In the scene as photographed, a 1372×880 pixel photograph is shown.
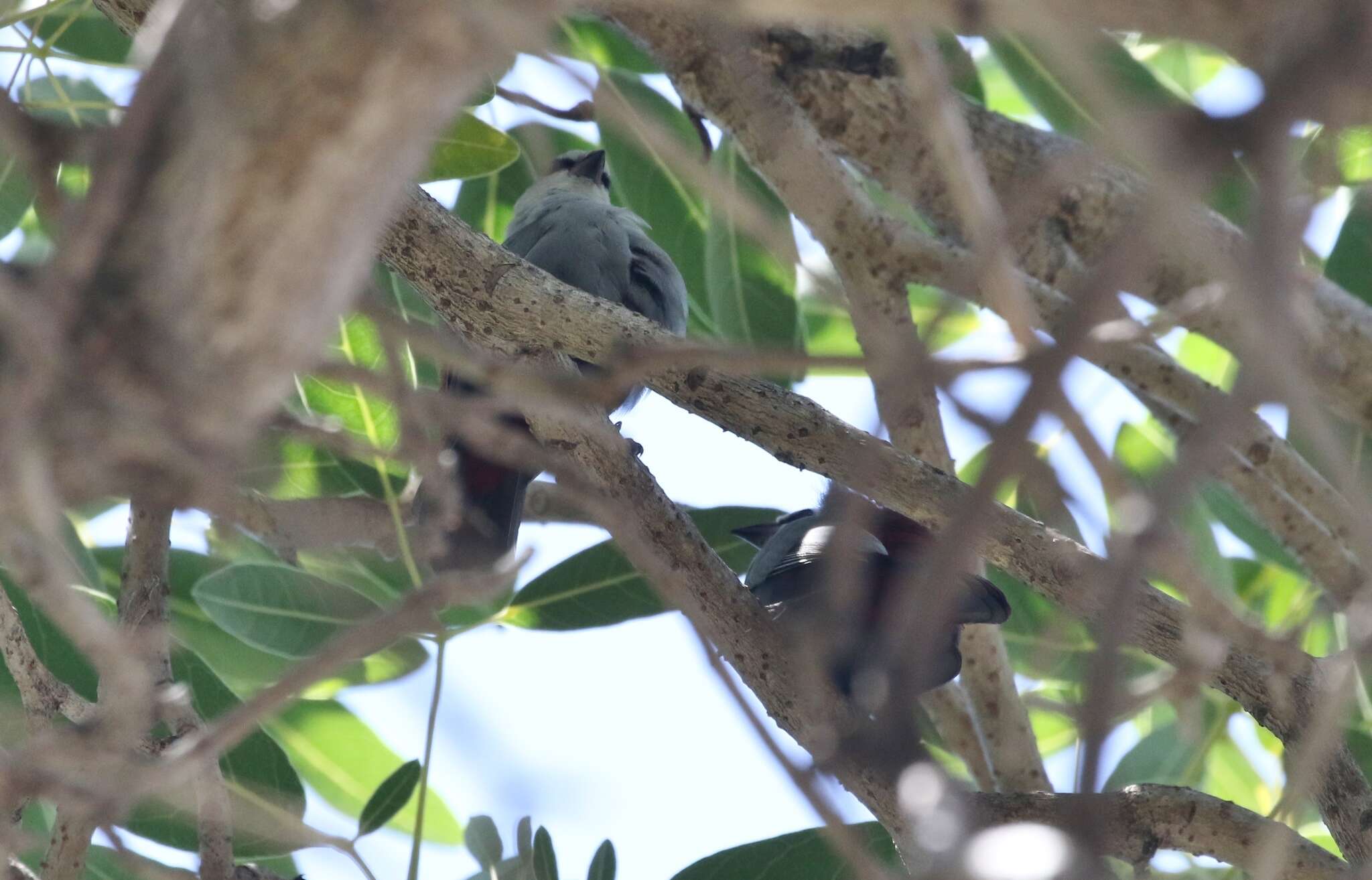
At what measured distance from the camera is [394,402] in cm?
112

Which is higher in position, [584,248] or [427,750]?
[584,248]

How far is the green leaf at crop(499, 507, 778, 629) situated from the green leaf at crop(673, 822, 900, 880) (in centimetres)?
65

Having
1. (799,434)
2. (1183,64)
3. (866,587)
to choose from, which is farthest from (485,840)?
(1183,64)

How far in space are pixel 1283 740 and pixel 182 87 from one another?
7.43ft

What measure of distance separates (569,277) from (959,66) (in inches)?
50.5

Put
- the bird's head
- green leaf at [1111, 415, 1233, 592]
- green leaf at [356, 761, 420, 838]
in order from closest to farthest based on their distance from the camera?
green leaf at [356, 761, 420, 838] < green leaf at [1111, 415, 1233, 592] < the bird's head

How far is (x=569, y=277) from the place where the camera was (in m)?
3.81

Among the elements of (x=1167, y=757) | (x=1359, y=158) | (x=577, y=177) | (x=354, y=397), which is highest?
(x=577, y=177)

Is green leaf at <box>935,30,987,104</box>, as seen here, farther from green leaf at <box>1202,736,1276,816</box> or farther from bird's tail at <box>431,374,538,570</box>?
green leaf at <box>1202,736,1276,816</box>

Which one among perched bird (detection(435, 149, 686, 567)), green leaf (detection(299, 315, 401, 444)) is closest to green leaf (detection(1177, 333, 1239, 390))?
perched bird (detection(435, 149, 686, 567))

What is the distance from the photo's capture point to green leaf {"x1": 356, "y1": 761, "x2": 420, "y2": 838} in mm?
2543

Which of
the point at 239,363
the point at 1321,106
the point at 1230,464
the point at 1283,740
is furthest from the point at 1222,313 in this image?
the point at 239,363

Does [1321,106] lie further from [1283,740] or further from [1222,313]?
[1222,313]

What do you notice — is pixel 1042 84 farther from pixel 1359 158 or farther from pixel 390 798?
pixel 390 798
